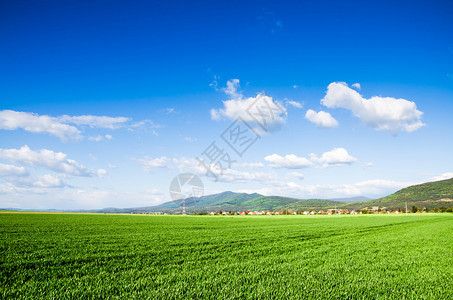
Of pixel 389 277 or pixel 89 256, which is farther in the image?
pixel 89 256

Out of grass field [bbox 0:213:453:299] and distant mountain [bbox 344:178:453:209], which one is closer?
grass field [bbox 0:213:453:299]

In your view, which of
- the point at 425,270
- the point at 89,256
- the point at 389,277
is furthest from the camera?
the point at 89,256

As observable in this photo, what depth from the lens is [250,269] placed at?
24.6ft

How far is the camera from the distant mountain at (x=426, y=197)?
161m

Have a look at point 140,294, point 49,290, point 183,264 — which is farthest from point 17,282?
point 183,264

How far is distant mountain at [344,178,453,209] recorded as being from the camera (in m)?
161

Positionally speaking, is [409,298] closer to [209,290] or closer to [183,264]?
[209,290]

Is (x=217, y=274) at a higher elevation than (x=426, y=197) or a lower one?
higher

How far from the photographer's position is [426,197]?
175 meters

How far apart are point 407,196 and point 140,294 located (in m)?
229

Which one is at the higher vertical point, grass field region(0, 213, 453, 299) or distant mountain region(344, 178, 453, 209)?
grass field region(0, 213, 453, 299)

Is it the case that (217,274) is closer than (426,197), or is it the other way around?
(217,274)

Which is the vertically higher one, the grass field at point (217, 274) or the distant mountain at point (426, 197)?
the grass field at point (217, 274)

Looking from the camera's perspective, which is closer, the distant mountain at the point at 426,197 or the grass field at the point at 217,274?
the grass field at the point at 217,274
